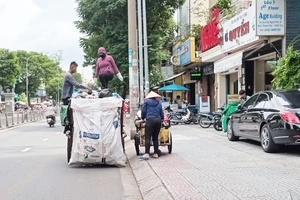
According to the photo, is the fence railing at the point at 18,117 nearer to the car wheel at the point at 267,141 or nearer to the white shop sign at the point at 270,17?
the white shop sign at the point at 270,17

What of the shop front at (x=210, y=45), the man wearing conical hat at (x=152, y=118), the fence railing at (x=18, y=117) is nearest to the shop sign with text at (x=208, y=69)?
the shop front at (x=210, y=45)

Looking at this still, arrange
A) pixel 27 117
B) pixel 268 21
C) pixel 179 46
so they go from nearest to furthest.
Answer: pixel 268 21 → pixel 179 46 → pixel 27 117

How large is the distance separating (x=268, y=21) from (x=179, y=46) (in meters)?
15.9

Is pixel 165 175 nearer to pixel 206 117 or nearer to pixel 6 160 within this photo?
pixel 6 160

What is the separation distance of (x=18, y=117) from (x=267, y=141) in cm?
2354

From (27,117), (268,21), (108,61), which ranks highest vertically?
(268,21)

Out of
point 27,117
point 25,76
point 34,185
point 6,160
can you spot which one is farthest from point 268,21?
point 25,76

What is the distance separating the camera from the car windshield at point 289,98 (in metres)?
10.2

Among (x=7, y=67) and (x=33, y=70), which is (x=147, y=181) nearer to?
(x=7, y=67)

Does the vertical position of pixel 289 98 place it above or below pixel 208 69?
below

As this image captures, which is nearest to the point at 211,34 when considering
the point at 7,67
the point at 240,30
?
the point at 240,30

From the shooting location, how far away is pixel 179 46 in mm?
31422

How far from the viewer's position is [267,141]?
10.6 meters

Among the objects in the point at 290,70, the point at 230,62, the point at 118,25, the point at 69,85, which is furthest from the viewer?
the point at 118,25
